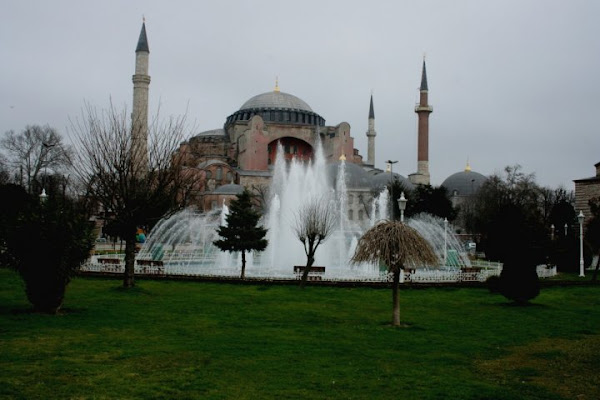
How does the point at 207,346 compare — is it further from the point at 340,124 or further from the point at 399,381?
the point at 340,124

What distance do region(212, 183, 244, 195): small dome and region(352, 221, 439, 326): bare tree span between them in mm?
42963

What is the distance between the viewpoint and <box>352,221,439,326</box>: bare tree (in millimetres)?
11117

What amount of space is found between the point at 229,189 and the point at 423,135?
18650 mm

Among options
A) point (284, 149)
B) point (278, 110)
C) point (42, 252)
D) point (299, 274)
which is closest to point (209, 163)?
point (284, 149)

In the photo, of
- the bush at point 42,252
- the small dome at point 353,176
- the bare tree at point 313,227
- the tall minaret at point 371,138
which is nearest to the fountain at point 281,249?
the bare tree at point 313,227

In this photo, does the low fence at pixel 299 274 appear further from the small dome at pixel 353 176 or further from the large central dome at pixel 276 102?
the large central dome at pixel 276 102

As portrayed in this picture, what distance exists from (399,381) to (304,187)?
24763 mm

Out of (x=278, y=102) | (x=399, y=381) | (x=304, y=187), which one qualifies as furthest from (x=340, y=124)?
(x=399, y=381)

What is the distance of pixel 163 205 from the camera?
17406mm

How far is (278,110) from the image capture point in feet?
228

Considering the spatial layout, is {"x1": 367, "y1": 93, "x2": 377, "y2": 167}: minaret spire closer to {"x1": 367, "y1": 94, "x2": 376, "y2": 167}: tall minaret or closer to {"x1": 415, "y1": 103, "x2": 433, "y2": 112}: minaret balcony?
{"x1": 367, "y1": 94, "x2": 376, "y2": 167}: tall minaret

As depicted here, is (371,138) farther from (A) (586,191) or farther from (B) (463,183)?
(A) (586,191)

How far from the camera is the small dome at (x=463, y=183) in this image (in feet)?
218

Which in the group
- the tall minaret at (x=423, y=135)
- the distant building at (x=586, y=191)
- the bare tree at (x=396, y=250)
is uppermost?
the tall minaret at (x=423, y=135)
